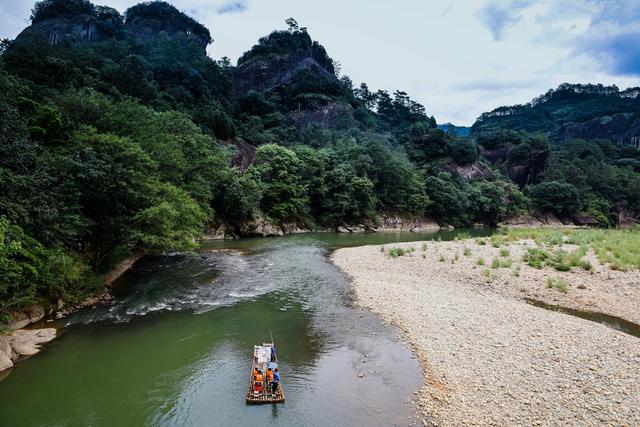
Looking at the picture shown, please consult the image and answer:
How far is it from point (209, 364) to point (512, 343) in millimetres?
10591

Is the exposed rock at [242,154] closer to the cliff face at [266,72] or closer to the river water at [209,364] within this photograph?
the river water at [209,364]

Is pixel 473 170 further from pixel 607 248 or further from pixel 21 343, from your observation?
pixel 21 343

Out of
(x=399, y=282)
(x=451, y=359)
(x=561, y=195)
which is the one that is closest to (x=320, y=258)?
(x=399, y=282)

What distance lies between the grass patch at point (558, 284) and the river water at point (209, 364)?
34.2 feet

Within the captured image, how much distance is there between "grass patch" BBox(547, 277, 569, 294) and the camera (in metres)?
18.3

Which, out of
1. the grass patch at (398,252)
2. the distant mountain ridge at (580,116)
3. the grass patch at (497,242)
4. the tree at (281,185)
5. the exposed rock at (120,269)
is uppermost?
the distant mountain ridge at (580,116)

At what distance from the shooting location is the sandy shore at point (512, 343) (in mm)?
8750

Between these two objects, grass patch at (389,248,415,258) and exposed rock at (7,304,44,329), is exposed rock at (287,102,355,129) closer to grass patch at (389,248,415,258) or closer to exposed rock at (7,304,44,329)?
grass patch at (389,248,415,258)

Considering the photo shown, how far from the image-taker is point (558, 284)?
18578 millimetres

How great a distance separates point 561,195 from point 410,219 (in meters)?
44.6

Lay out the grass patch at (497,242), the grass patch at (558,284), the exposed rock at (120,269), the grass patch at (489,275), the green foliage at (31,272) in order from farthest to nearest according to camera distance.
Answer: the grass patch at (497,242)
the grass patch at (489,275)
the exposed rock at (120,269)
the grass patch at (558,284)
the green foliage at (31,272)

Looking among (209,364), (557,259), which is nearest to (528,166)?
(557,259)

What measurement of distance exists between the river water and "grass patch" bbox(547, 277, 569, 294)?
10420mm

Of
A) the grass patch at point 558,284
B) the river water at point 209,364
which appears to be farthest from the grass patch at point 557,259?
the river water at point 209,364
